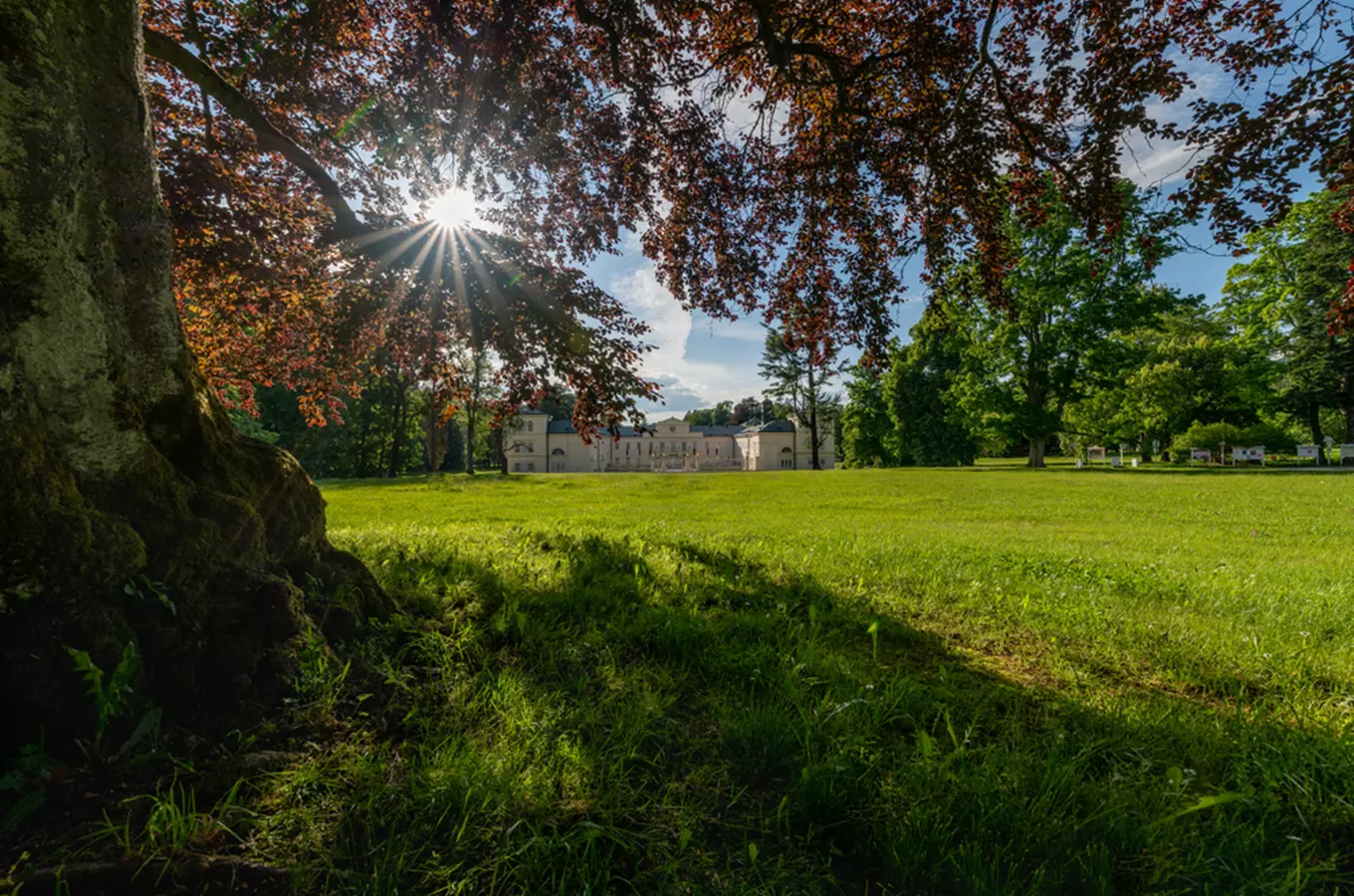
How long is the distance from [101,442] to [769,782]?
2465mm

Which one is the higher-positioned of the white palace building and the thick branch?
the thick branch

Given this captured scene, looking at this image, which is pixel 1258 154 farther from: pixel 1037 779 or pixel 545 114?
pixel 545 114

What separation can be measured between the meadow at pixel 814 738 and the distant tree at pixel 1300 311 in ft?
106

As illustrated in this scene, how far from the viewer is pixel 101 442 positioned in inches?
64.3

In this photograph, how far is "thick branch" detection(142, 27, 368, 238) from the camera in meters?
3.70

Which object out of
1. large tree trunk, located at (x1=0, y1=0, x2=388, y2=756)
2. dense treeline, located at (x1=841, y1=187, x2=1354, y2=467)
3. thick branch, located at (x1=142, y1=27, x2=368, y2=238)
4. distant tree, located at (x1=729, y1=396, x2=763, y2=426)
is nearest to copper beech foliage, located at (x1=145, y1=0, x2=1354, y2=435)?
thick branch, located at (x1=142, y1=27, x2=368, y2=238)

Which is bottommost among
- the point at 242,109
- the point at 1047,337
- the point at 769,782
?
the point at 769,782

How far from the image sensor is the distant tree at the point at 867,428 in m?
38.0

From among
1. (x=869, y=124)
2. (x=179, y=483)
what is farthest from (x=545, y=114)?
(x=179, y=483)

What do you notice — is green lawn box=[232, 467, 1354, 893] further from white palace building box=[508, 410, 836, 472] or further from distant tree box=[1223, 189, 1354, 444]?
white palace building box=[508, 410, 836, 472]

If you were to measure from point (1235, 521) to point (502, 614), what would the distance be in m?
10.8

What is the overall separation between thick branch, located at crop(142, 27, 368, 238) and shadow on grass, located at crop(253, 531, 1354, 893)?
3562mm

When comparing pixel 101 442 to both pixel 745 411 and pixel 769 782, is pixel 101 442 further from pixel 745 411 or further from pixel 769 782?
pixel 745 411

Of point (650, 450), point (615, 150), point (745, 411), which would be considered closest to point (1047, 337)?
point (615, 150)
